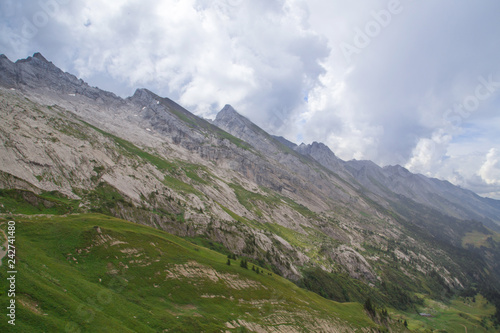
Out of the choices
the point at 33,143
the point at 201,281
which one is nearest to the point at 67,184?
the point at 33,143

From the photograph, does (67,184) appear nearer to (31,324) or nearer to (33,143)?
(33,143)

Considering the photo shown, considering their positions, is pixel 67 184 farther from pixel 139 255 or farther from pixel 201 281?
pixel 201 281

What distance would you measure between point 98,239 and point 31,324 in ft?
98.6

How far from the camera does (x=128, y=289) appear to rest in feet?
139

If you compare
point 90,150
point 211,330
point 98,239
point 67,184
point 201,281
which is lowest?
point 211,330

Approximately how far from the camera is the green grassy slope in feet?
91.1

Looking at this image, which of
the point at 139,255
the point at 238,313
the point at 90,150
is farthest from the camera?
the point at 90,150

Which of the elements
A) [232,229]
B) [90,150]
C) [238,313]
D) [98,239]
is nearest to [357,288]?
[232,229]

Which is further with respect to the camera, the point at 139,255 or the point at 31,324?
the point at 139,255

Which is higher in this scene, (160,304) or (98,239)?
(98,239)

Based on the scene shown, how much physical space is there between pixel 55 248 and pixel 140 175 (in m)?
109

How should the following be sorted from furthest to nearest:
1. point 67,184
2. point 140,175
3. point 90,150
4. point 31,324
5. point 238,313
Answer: point 140,175, point 90,150, point 67,184, point 238,313, point 31,324

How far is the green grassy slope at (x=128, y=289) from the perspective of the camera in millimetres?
27781

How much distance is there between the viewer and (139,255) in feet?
176
